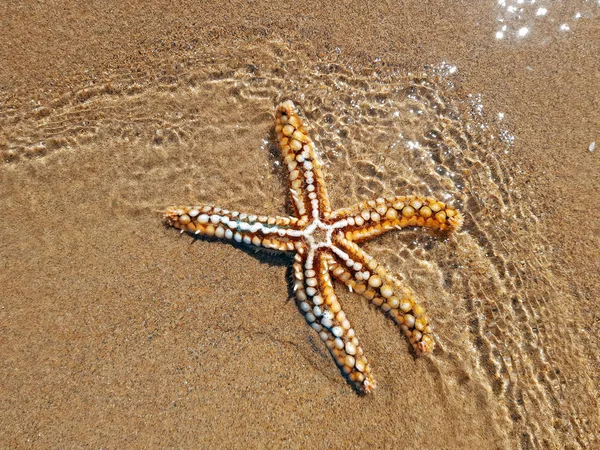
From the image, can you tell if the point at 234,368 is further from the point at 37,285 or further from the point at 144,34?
the point at 144,34

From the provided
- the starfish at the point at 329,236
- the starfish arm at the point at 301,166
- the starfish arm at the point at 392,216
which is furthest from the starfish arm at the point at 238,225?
the starfish arm at the point at 392,216

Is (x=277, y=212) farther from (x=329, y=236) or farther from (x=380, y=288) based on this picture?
(x=380, y=288)

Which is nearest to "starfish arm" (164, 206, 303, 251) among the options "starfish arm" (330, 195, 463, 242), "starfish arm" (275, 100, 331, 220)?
"starfish arm" (275, 100, 331, 220)

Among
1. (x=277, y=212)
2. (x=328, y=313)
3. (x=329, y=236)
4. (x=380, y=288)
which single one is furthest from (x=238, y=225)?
(x=380, y=288)

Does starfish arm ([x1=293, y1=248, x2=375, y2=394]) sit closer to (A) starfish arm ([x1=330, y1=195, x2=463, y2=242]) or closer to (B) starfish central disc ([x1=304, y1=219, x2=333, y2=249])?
(B) starfish central disc ([x1=304, y1=219, x2=333, y2=249])

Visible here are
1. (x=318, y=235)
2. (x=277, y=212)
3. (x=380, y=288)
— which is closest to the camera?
(x=318, y=235)

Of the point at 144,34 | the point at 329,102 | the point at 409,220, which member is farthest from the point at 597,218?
the point at 144,34
